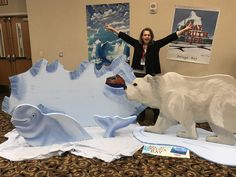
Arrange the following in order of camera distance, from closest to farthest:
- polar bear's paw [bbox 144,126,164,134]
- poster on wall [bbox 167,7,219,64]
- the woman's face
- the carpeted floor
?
1. the carpeted floor
2. polar bear's paw [bbox 144,126,164,134]
3. the woman's face
4. poster on wall [bbox 167,7,219,64]

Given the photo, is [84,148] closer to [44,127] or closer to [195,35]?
[44,127]

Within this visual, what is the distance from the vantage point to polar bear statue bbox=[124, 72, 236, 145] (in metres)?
2.27

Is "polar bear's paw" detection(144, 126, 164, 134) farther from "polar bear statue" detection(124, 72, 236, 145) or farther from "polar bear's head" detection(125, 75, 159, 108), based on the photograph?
"polar bear's head" detection(125, 75, 159, 108)

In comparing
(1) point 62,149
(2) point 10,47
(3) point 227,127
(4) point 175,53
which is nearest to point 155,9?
(4) point 175,53

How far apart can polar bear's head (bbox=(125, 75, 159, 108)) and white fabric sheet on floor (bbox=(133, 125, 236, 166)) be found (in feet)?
1.02

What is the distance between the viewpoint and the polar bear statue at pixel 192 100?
2.27 meters

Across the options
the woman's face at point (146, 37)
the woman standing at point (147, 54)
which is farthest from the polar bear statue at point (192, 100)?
the woman's face at point (146, 37)

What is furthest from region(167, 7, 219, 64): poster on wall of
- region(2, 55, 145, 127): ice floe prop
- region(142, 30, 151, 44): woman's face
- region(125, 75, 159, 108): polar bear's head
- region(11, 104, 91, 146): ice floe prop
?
region(11, 104, 91, 146): ice floe prop

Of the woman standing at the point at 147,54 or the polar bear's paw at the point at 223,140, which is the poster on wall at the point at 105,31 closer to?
the woman standing at the point at 147,54

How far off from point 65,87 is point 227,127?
161cm

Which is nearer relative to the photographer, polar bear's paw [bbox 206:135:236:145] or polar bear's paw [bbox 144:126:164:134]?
polar bear's paw [bbox 206:135:236:145]

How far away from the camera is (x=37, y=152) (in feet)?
7.47

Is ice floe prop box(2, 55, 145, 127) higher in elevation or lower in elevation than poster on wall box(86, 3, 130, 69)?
lower

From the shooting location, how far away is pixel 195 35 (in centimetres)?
368
